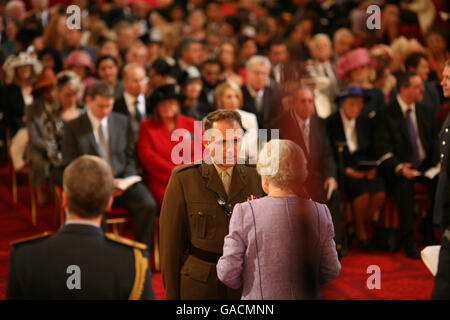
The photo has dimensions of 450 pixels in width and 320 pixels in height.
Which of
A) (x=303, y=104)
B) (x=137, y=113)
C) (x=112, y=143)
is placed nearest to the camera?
→ (x=303, y=104)

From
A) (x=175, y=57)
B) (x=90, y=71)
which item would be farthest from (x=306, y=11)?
(x=90, y=71)

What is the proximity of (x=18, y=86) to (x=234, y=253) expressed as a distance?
455 centimetres

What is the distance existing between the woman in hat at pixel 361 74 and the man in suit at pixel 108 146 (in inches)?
79.8

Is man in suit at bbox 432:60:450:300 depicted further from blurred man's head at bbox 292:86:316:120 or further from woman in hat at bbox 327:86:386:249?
woman in hat at bbox 327:86:386:249

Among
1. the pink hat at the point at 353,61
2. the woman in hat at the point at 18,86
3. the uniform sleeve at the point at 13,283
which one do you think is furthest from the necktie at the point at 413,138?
the uniform sleeve at the point at 13,283

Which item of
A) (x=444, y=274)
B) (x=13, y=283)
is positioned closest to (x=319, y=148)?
(x=444, y=274)

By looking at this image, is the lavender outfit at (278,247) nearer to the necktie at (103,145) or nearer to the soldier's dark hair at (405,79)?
the necktie at (103,145)

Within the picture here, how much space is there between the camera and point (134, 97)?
507cm

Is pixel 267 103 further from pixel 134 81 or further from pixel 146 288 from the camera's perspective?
pixel 146 288

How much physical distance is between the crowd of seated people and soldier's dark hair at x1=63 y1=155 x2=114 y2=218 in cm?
121

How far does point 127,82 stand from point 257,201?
338cm

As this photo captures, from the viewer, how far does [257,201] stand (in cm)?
193

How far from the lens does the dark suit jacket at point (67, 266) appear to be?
5.40 ft

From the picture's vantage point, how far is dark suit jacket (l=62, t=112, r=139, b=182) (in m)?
4.15
